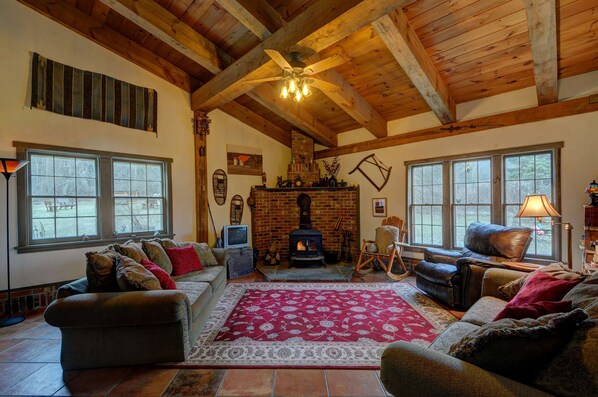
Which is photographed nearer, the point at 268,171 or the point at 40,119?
the point at 40,119

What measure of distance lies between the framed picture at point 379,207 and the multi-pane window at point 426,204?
542mm

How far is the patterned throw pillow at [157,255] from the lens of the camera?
3307mm

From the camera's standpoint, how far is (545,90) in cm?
355

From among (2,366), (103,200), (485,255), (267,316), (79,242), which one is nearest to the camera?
(2,366)

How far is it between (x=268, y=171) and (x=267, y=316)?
380cm

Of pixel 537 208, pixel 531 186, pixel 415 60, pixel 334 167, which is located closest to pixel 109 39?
pixel 415 60

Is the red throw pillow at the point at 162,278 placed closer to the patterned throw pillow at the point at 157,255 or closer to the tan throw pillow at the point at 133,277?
the tan throw pillow at the point at 133,277

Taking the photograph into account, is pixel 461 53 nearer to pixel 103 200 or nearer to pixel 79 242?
pixel 103 200

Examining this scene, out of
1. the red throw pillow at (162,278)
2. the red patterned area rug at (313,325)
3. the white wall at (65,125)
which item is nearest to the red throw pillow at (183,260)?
the red patterned area rug at (313,325)

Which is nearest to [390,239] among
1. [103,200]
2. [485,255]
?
[485,255]

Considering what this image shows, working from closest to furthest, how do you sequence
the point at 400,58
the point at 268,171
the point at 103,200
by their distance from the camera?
the point at 400,58 → the point at 103,200 → the point at 268,171

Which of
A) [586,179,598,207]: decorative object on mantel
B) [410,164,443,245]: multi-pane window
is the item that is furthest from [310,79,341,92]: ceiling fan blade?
[586,179,598,207]: decorative object on mantel

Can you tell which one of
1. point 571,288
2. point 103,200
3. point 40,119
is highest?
point 40,119

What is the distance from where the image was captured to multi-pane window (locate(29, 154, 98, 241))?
11.8 feet
